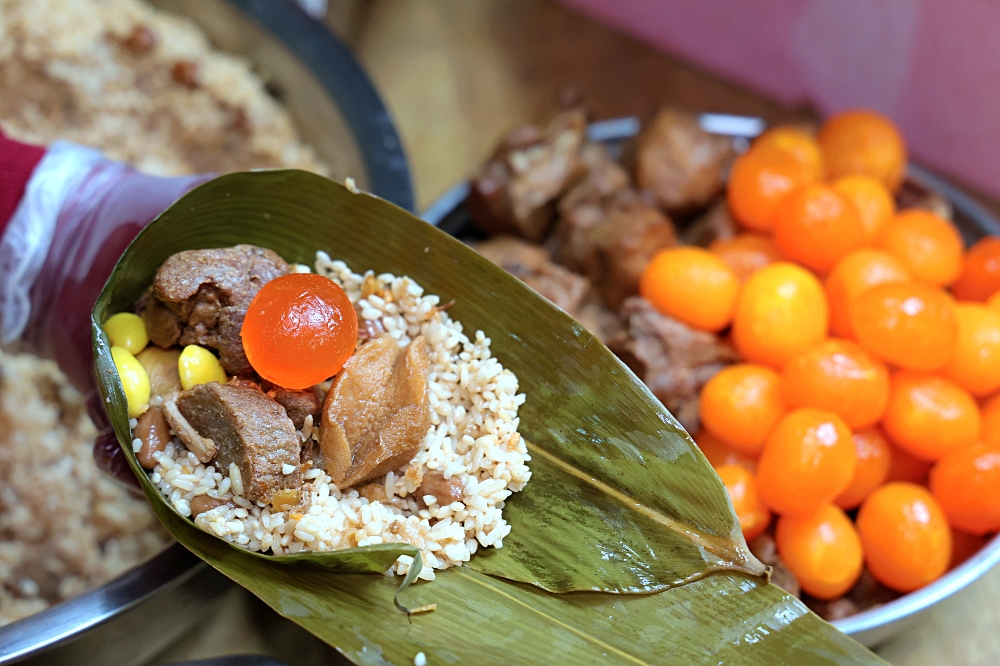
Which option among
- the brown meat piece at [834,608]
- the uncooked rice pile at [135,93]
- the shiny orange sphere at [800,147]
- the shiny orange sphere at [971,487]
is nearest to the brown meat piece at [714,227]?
the shiny orange sphere at [800,147]

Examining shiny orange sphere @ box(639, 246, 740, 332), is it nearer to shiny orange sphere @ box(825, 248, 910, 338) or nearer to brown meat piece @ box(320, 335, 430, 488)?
shiny orange sphere @ box(825, 248, 910, 338)

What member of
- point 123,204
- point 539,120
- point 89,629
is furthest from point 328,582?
point 539,120

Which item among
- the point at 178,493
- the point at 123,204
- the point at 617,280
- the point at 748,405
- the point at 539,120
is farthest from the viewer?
the point at 539,120

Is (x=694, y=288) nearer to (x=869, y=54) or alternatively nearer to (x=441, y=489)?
(x=441, y=489)

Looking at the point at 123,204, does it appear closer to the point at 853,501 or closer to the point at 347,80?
the point at 347,80

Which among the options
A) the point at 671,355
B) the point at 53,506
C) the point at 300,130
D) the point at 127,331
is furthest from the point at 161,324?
the point at 300,130

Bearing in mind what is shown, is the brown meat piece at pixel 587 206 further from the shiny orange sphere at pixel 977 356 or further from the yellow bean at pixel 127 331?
the yellow bean at pixel 127 331
